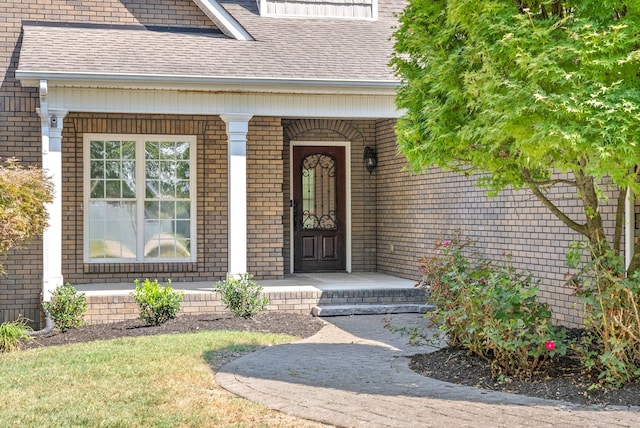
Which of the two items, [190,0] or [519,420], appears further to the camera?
[190,0]

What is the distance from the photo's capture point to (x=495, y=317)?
695cm

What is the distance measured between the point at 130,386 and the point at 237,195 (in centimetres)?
500

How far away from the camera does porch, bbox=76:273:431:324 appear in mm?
11336

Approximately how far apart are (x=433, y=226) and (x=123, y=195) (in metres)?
5.01

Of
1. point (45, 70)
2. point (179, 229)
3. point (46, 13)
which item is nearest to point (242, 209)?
point (179, 229)

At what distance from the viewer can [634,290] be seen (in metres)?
6.38

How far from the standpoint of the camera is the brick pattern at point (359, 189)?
1504 cm

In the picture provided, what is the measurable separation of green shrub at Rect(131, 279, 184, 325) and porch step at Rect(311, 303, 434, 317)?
6.84 feet

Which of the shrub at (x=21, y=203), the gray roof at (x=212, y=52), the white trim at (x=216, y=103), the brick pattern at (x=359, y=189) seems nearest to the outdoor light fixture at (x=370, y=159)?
the brick pattern at (x=359, y=189)

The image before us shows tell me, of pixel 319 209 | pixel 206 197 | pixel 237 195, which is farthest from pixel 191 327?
pixel 319 209

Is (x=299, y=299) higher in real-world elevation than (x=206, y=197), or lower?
lower

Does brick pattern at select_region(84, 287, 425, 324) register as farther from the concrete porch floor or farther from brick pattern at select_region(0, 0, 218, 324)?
brick pattern at select_region(0, 0, 218, 324)

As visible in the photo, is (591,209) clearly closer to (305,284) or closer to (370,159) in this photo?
(305,284)

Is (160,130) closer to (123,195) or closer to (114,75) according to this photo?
(123,195)
